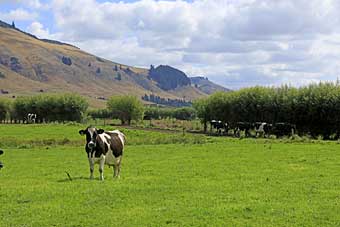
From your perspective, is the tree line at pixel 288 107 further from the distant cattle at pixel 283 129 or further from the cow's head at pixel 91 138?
the cow's head at pixel 91 138

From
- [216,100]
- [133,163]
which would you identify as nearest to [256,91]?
[216,100]

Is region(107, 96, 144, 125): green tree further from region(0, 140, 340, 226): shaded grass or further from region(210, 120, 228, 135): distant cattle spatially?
region(0, 140, 340, 226): shaded grass

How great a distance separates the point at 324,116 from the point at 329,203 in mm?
55950

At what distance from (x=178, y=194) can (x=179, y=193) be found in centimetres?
28

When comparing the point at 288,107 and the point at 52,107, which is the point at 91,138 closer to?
the point at 288,107

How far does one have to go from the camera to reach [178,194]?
65.1 feet

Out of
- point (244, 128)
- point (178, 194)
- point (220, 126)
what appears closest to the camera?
point (178, 194)

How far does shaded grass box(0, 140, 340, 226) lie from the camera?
15.7 metres

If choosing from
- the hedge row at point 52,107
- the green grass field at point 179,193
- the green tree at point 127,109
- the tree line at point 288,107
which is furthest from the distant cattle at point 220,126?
the hedge row at point 52,107

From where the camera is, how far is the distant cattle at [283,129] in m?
73.4

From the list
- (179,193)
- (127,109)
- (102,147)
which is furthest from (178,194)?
(127,109)

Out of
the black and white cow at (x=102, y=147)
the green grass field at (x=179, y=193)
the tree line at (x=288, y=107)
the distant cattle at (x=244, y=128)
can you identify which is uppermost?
the tree line at (x=288, y=107)

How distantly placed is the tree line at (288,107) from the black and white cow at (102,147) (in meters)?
49.3

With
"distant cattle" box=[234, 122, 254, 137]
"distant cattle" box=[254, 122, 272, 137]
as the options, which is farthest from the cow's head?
"distant cattle" box=[234, 122, 254, 137]
